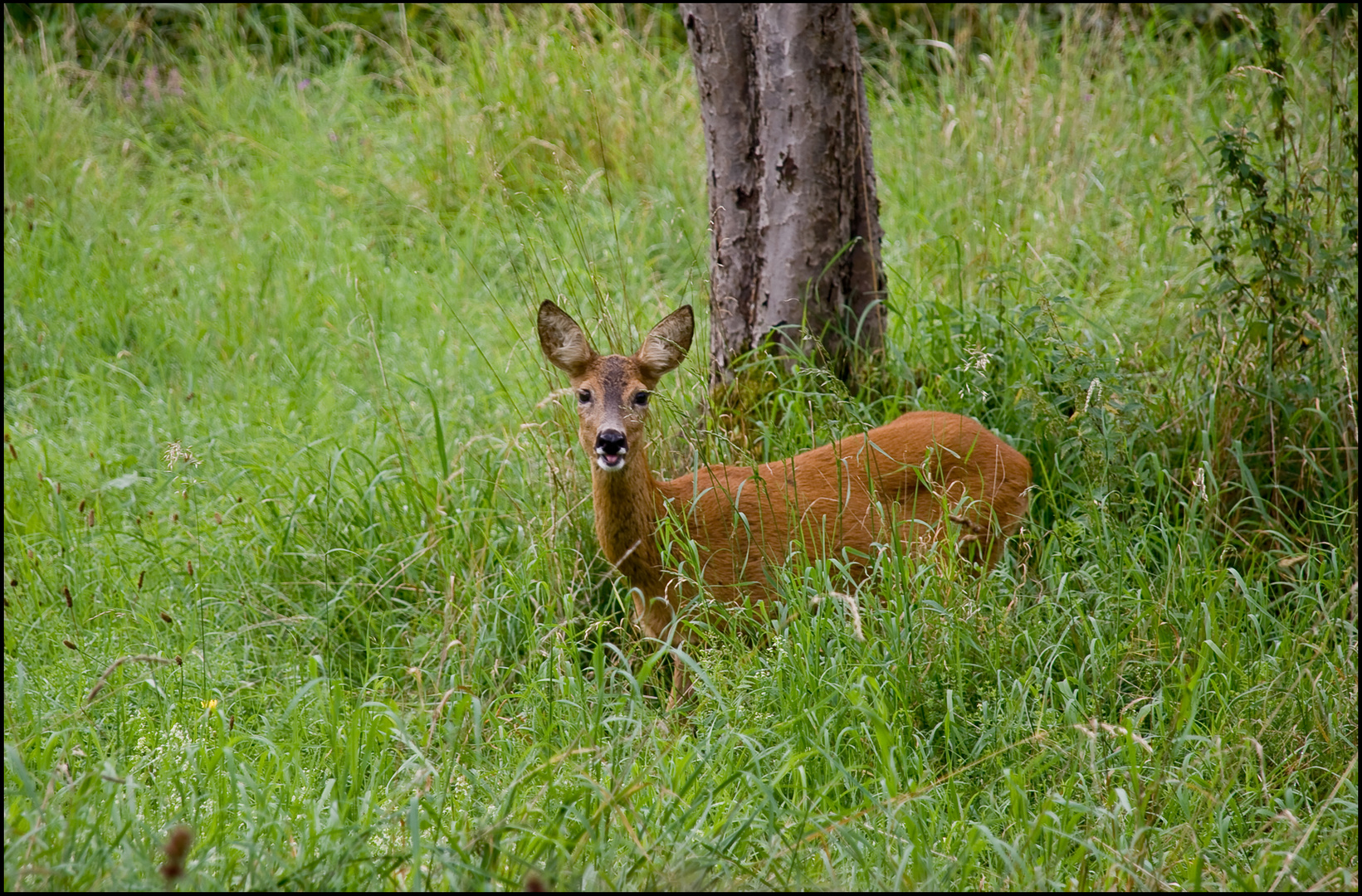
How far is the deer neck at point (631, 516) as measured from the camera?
3.62 metres

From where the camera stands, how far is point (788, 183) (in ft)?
14.1

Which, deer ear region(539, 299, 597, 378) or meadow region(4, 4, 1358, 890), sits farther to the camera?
deer ear region(539, 299, 597, 378)

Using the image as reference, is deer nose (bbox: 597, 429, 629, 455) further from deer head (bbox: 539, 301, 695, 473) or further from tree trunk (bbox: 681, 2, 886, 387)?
tree trunk (bbox: 681, 2, 886, 387)

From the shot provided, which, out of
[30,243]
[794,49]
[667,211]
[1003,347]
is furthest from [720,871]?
[30,243]

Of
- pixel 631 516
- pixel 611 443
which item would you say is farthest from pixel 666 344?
pixel 631 516

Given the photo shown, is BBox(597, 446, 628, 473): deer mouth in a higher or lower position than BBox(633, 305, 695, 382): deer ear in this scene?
lower

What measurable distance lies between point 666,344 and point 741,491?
511 mm

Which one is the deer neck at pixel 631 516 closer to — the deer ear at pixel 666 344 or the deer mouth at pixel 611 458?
the deer mouth at pixel 611 458

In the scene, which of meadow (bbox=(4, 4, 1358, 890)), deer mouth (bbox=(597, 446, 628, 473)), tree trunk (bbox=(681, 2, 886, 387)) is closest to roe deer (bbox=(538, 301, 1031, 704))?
deer mouth (bbox=(597, 446, 628, 473))

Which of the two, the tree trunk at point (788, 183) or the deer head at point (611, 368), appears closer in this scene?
the deer head at point (611, 368)

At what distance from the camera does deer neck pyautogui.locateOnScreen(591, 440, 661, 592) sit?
3625 mm

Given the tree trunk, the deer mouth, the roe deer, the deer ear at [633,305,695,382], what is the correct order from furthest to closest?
the tree trunk < the deer ear at [633,305,695,382] < the roe deer < the deer mouth

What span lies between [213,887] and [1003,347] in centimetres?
317

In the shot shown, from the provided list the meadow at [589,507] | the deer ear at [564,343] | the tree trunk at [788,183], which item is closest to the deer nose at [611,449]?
the meadow at [589,507]
